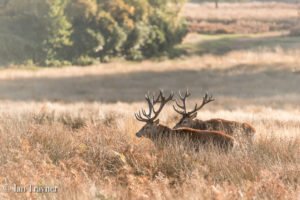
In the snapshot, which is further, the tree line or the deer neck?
the tree line

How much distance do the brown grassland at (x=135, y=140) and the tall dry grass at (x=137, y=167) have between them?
0.06 ft

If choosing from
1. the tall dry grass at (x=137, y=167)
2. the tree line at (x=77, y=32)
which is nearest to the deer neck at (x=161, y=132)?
the tall dry grass at (x=137, y=167)

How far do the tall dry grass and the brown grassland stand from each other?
18mm

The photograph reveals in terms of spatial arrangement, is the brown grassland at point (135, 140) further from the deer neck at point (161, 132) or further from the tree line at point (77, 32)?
the tree line at point (77, 32)

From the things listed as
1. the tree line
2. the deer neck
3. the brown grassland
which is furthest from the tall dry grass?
the tree line

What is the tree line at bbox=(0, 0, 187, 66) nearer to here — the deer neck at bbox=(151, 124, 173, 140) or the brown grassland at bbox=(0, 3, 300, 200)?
the brown grassland at bbox=(0, 3, 300, 200)

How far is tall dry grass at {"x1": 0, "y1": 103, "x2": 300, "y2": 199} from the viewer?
20.9 ft

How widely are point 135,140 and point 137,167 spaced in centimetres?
260

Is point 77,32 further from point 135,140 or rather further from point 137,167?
point 137,167

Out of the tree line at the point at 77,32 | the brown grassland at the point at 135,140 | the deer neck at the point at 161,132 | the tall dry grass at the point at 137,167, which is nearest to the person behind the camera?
the tall dry grass at the point at 137,167

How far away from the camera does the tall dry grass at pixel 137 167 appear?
637cm

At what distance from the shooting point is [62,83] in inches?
1447

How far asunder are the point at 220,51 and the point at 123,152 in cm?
4486

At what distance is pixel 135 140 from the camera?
34.1 ft
